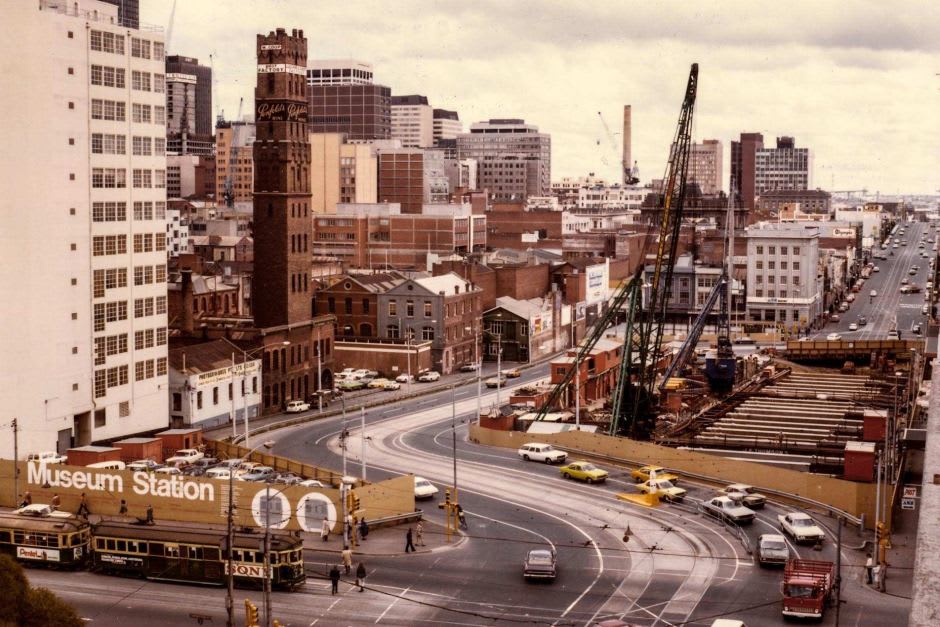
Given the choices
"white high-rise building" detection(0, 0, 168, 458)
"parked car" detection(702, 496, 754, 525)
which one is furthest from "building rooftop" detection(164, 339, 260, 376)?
"parked car" detection(702, 496, 754, 525)

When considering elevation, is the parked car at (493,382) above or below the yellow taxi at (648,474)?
below

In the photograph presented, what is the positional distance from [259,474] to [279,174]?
128ft

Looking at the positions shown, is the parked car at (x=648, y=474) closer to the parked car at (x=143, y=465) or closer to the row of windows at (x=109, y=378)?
the parked car at (x=143, y=465)

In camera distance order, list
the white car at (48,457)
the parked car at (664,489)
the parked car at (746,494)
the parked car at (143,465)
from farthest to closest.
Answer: the white car at (48,457)
the parked car at (143,465)
the parked car at (664,489)
the parked car at (746,494)

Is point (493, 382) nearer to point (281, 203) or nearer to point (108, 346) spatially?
point (281, 203)

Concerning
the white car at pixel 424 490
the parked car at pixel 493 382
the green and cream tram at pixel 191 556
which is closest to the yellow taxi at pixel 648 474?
the white car at pixel 424 490

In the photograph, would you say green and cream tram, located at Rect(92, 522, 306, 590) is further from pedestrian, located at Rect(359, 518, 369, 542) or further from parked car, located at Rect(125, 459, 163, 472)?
parked car, located at Rect(125, 459, 163, 472)

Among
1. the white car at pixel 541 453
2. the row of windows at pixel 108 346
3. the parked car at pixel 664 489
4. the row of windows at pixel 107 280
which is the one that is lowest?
the white car at pixel 541 453

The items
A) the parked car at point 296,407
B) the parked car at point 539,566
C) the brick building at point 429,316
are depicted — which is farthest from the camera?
the brick building at point 429,316

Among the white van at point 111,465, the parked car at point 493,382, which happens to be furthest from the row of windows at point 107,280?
the parked car at point 493,382

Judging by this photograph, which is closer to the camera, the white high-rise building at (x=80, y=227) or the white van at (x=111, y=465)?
the white van at (x=111, y=465)

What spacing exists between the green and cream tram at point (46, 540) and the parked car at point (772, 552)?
2635 cm

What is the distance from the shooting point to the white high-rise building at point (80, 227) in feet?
256

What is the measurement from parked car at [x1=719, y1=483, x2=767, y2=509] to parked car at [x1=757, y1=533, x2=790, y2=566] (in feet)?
30.8
